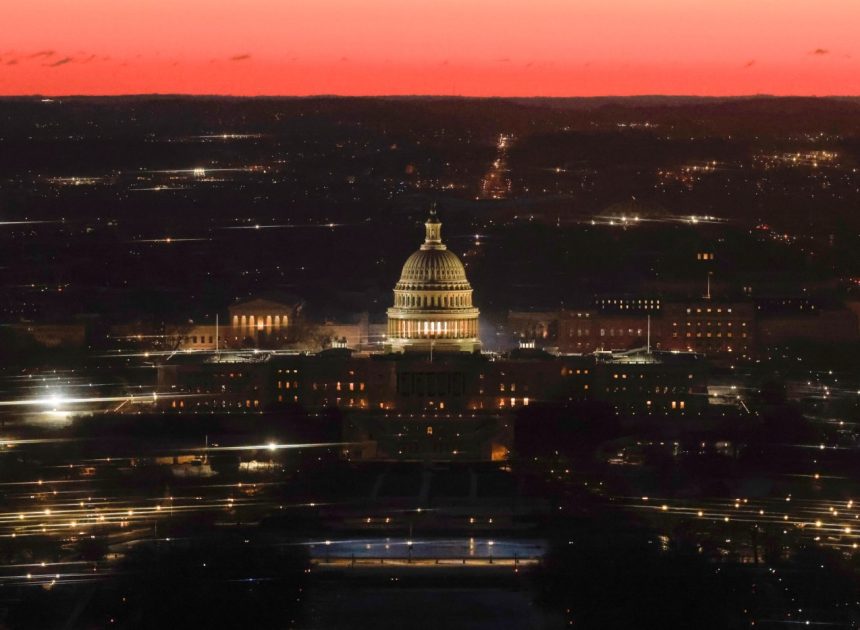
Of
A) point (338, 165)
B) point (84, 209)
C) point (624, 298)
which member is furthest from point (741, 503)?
point (338, 165)

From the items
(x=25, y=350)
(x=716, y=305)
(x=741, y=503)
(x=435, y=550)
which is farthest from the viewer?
(x=716, y=305)

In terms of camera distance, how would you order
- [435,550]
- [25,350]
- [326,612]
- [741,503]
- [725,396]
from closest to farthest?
[326,612] < [435,550] < [741,503] < [725,396] < [25,350]

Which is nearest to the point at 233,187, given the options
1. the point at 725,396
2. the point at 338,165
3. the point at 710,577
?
the point at 338,165

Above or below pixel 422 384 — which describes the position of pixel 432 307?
above

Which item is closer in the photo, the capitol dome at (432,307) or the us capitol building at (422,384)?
the us capitol building at (422,384)

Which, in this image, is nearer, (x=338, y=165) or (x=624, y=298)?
(x=624, y=298)

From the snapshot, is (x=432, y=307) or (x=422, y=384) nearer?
(x=422, y=384)

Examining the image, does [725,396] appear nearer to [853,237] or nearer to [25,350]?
[25,350]

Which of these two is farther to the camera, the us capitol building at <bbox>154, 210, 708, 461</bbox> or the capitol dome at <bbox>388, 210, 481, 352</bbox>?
the capitol dome at <bbox>388, 210, 481, 352</bbox>
